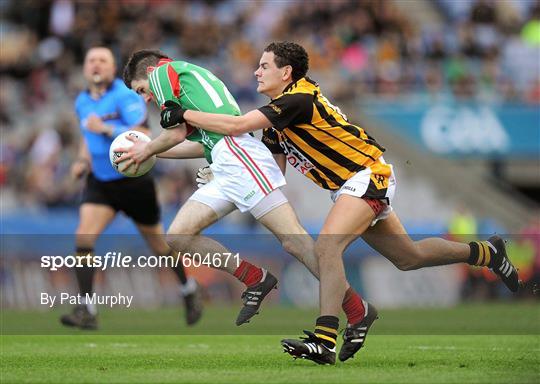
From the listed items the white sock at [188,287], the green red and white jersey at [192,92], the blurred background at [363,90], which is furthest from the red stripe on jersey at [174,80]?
the blurred background at [363,90]

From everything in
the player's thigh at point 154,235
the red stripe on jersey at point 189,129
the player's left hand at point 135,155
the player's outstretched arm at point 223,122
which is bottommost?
the player's thigh at point 154,235

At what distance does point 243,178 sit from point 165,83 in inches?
36.5

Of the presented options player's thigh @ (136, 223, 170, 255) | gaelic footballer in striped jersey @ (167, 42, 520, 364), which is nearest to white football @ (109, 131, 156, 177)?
gaelic footballer in striped jersey @ (167, 42, 520, 364)

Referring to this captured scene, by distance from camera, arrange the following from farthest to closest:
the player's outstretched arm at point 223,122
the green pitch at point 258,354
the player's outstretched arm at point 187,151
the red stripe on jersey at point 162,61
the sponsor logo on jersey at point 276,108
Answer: the player's outstretched arm at point 187,151
the red stripe on jersey at point 162,61
the player's outstretched arm at point 223,122
the sponsor logo on jersey at point 276,108
the green pitch at point 258,354

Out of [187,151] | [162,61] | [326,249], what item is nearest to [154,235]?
[187,151]

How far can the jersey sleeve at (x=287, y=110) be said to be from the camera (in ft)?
27.7

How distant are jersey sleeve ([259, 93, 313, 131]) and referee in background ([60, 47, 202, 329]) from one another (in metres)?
4.04

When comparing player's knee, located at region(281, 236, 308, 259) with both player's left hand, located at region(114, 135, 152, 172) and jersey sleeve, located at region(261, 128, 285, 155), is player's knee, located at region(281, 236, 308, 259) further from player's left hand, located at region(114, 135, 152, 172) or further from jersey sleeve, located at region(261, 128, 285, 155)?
player's left hand, located at region(114, 135, 152, 172)

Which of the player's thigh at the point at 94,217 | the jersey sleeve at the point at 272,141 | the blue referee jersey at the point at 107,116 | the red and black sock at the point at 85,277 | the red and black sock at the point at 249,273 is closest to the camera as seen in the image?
the red and black sock at the point at 249,273

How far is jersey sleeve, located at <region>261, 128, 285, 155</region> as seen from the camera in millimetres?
9086

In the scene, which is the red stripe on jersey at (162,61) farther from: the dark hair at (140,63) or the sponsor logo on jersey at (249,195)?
the sponsor logo on jersey at (249,195)

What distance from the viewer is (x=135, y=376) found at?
25.2ft

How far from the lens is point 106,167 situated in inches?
490

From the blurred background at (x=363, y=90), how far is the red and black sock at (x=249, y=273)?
10049mm
